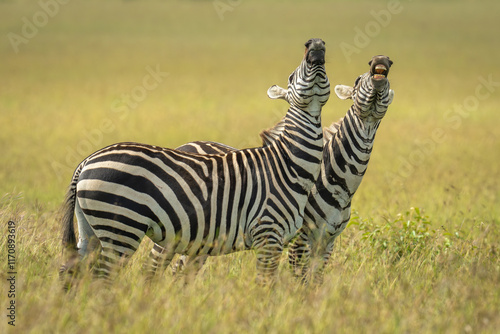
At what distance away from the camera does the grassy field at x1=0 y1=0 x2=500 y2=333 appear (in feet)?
15.4

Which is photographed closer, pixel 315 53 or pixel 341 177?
pixel 315 53

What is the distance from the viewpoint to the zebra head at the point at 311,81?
5695mm

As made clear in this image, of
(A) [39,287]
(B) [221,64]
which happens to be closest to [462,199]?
(A) [39,287]

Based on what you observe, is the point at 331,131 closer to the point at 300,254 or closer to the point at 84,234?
the point at 300,254

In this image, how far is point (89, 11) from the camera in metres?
67.4

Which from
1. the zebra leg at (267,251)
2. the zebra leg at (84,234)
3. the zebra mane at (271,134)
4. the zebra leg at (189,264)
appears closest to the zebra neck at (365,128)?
the zebra mane at (271,134)

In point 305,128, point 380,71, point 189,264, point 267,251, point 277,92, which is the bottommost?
point 189,264

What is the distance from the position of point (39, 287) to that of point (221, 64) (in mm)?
40926

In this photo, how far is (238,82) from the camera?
38625 mm

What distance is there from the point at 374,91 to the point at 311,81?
864mm

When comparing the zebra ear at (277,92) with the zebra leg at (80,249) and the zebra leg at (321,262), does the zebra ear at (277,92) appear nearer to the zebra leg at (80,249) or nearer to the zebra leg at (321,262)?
the zebra leg at (321,262)

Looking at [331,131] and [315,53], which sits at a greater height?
[315,53]

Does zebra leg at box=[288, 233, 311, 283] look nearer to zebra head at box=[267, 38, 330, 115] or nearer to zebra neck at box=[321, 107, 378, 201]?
zebra neck at box=[321, 107, 378, 201]

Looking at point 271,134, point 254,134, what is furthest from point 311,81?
point 254,134
